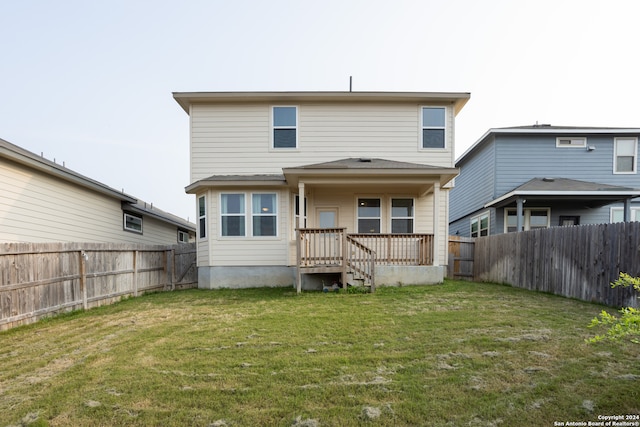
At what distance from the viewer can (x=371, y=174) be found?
8.52 metres

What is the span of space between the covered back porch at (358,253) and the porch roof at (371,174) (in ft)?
5.05

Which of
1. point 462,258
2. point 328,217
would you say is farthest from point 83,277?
point 462,258

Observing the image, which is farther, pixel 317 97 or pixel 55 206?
pixel 317 97

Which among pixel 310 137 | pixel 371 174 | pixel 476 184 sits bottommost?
pixel 371 174

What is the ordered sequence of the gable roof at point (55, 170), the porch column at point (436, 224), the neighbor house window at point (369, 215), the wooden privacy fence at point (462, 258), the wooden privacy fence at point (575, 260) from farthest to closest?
the wooden privacy fence at point (462, 258)
the neighbor house window at point (369, 215)
the porch column at point (436, 224)
the gable roof at point (55, 170)
the wooden privacy fence at point (575, 260)

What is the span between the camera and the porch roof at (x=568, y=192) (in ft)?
35.1

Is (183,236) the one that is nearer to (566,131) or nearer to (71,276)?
(71,276)

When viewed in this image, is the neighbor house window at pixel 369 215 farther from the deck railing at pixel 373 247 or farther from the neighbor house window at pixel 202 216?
the neighbor house window at pixel 202 216

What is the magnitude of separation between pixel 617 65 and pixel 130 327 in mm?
17996

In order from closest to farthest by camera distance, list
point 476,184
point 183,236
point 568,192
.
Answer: point 568,192 < point 476,184 < point 183,236

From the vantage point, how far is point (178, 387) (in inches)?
121

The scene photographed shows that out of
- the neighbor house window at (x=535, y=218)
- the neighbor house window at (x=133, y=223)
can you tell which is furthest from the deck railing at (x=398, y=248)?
the neighbor house window at (x=133, y=223)

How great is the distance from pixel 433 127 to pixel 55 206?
40.4 ft

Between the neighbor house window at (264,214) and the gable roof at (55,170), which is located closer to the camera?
the gable roof at (55,170)
